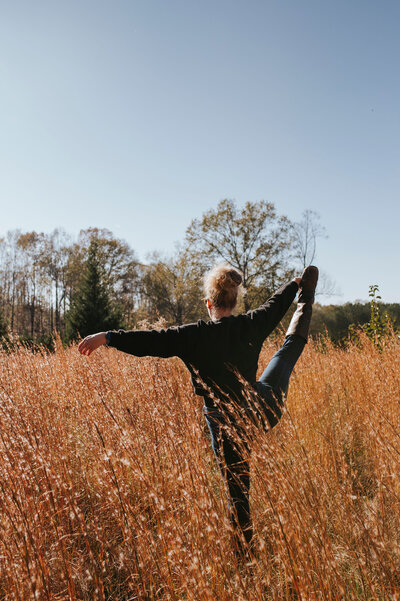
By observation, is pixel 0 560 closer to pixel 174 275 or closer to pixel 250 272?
pixel 250 272

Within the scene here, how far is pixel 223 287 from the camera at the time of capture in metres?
2.42

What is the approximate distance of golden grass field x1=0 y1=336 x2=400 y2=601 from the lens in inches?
50.5

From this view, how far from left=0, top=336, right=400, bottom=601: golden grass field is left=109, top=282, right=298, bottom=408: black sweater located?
0.31 m

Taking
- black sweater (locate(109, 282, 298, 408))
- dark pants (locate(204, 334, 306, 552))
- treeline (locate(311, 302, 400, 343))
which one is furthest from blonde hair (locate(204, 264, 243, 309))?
treeline (locate(311, 302, 400, 343))

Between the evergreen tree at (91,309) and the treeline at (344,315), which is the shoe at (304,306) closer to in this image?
the evergreen tree at (91,309)

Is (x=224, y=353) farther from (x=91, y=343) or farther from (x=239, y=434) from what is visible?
(x=91, y=343)

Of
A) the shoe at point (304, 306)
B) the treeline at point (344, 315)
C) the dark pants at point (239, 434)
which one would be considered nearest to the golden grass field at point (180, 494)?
the dark pants at point (239, 434)

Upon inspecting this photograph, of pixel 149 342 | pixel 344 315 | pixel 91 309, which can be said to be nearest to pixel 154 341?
pixel 149 342

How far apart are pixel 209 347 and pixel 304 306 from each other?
44.9 inches

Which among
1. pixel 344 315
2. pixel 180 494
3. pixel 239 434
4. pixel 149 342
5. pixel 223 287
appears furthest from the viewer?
pixel 344 315

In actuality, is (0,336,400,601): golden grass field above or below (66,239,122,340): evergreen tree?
below

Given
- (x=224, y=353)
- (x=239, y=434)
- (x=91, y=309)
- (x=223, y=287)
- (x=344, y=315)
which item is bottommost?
(x=239, y=434)

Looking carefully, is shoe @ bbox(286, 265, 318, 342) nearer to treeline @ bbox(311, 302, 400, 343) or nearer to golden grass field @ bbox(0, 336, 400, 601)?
golden grass field @ bbox(0, 336, 400, 601)

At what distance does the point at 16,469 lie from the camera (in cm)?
177
